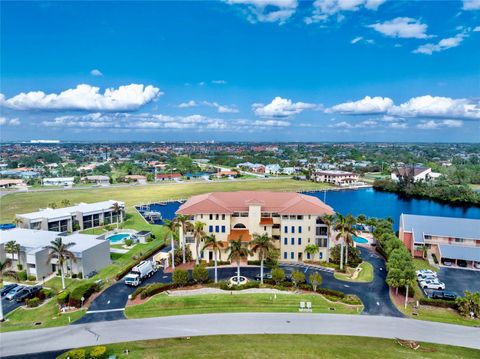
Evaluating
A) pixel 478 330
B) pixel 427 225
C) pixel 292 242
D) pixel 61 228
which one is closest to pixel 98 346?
pixel 292 242

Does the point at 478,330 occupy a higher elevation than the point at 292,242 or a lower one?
lower

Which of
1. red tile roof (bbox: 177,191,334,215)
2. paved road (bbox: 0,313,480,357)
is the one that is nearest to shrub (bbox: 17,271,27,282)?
paved road (bbox: 0,313,480,357)

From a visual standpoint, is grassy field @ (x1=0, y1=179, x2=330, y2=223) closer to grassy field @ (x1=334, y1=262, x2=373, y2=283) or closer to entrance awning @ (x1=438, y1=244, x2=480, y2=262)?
grassy field @ (x1=334, y1=262, x2=373, y2=283)

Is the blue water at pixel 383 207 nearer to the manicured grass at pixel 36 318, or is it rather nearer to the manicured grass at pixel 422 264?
the manicured grass at pixel 422 264

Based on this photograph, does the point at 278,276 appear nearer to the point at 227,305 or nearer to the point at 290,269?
the point at 290,269

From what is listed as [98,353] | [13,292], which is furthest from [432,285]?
[13,292]

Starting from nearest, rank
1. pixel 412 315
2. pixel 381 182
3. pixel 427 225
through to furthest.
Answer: pixel 412 315 < pixel 427 225 < pixel 381 182

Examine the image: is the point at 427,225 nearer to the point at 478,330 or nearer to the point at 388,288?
the point at 388,288
